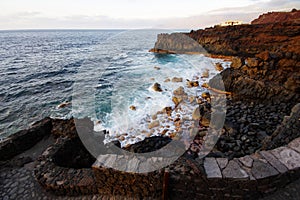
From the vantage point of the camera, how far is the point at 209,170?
393 centimetres

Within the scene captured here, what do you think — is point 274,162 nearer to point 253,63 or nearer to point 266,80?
point 266,80

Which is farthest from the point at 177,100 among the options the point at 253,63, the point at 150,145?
the point at 253,63

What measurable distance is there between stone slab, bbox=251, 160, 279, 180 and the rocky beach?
0.02 m

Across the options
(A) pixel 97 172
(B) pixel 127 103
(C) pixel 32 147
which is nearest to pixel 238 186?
(A) pixel 97 172

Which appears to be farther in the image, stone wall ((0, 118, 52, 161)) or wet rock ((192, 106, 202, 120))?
wet rock ((192, 106, 202, 120))

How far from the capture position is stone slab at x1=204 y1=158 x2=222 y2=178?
3802mm

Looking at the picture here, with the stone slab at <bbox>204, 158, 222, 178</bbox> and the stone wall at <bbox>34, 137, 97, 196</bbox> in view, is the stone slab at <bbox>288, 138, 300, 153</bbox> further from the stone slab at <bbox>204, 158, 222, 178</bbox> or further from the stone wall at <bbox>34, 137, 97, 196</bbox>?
the stone wall at <bbox>34, 137, 97, 196</bbox>

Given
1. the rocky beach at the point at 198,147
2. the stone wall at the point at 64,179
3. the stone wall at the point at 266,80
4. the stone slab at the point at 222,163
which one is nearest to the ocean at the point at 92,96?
the rocky beach at the point at 198,147

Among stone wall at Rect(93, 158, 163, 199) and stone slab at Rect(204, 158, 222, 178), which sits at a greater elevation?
stone slab at Rect(204, 158, 222, 178)

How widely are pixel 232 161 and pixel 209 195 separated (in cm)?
98

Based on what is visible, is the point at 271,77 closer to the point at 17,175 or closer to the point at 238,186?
the point at 238,186

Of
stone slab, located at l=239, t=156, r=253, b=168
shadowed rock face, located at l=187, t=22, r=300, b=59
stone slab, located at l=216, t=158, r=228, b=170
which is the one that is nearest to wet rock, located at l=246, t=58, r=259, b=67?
shadowed rock face, located at l=187, t=22, r=300, b=59

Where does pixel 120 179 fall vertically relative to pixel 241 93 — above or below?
Result: above

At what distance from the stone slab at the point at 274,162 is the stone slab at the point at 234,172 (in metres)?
0.74
